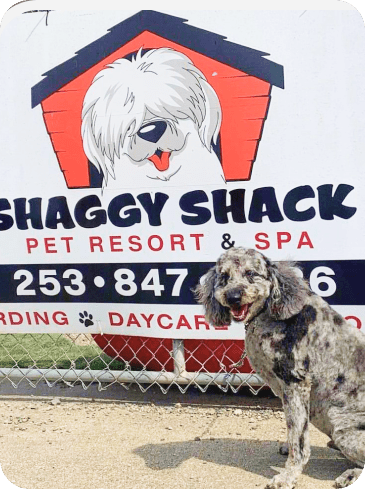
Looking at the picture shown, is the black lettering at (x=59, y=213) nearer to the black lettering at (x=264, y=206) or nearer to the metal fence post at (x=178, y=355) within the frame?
the metal fence post at (x=178, y=355)

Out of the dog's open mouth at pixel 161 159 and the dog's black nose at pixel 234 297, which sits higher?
the dog's open mouth at pixel 161 159

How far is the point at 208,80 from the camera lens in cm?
475

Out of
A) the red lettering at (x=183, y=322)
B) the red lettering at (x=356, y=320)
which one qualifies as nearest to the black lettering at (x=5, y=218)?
the red lettering at (x=183, y=322)

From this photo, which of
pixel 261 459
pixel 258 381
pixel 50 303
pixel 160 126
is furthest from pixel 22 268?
pixel 261 459

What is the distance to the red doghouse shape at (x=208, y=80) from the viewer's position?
4699mm

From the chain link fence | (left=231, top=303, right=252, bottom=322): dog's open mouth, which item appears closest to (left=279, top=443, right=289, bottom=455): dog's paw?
the chain link fence

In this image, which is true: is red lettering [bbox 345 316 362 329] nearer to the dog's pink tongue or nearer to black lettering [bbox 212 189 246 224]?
black lettering [bbox 212 189 246 224]

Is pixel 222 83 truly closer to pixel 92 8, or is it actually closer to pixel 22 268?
pixel 92 8

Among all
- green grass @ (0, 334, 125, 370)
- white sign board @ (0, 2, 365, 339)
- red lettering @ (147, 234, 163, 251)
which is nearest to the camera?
white sign board @ (0, 2, 365, 339)

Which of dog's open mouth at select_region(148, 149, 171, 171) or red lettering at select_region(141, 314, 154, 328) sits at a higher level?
dog's open mouth at select_region(148, 149, 171, 171)

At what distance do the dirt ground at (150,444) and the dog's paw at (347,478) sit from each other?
7cm

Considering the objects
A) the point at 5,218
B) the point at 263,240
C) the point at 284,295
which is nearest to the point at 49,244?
the point at 5,218

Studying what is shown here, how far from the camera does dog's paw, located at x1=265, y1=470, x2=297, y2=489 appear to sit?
3768 mm

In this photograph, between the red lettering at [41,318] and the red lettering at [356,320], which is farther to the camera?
the red lettering at [41,318]
